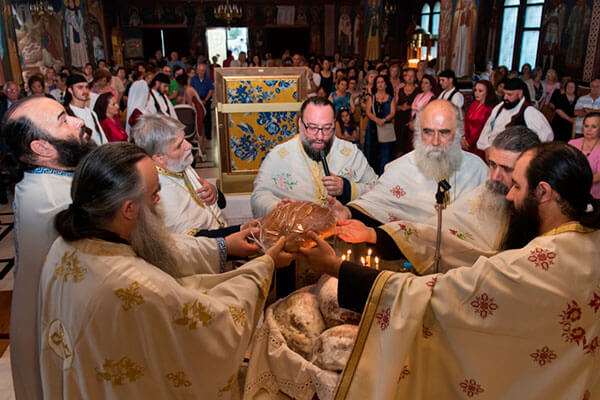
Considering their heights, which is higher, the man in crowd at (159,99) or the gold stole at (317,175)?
the man in crowd at (159,99)

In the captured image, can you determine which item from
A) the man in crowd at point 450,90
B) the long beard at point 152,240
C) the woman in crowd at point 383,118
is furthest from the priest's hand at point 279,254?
the man in crowd at point 450,90

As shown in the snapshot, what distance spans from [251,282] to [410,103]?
6.38 metres

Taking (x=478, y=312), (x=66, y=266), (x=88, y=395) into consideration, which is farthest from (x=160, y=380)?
(x=478, y=312)

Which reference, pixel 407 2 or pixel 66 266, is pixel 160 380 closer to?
pixel 66 266

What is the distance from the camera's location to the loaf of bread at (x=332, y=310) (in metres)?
2.17

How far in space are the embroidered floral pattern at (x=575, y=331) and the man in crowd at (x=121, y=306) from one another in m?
1.17

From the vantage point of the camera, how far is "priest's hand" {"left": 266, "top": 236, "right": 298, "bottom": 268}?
2.15 meters

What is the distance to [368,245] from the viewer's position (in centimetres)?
274

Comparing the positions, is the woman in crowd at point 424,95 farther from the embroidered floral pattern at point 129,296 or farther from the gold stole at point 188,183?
the embroidered floral pattern at point 129,296

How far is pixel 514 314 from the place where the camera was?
5.47 ft

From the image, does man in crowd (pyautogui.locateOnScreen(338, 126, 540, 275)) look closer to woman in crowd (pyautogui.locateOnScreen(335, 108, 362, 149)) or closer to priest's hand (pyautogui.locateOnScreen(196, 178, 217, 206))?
priest's hand (pyautogui.locateOnScreen(196, 178, 217, 206))

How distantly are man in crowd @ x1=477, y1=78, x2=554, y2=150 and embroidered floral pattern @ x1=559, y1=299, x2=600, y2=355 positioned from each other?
394 centimetres

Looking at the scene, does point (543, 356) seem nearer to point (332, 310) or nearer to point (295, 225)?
point (332, 310)

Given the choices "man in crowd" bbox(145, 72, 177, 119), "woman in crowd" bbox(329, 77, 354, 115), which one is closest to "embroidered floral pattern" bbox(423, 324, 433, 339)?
"man in crowd" bbox(145, 72, 177, 119)
